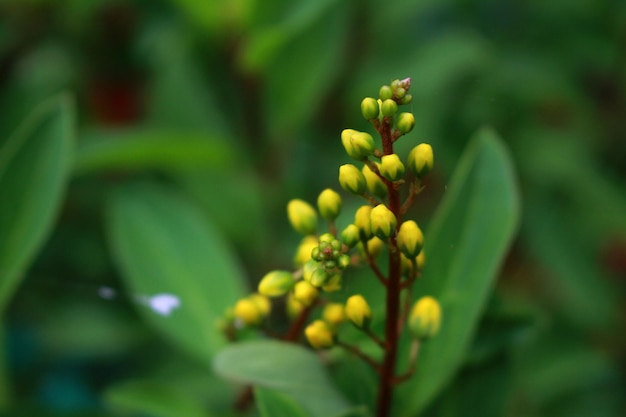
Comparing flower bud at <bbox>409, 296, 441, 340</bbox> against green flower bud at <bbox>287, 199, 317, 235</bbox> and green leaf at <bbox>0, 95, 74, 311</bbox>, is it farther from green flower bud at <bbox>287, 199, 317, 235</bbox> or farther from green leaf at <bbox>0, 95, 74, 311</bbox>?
green leaf at <bbox>0, 95, 74, 311</bbox>

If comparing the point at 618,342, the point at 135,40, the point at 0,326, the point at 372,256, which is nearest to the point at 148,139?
the point at 0,326

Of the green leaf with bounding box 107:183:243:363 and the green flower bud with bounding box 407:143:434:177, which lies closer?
the green flower bud with bounding box 407:143:434:177

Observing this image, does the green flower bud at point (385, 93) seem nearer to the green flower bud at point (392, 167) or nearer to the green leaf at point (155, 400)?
the green flower bud at point (392, 167)

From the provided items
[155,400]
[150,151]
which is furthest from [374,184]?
[150,151]

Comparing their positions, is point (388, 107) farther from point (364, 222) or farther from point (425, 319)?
point (425, 319)

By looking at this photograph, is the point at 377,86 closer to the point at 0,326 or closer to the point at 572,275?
the point at 572,275

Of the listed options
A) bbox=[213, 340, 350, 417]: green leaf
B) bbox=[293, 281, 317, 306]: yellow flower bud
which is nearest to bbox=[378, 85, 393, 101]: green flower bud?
bbox=[293, 281, 317, 306]: yellow flower bud
